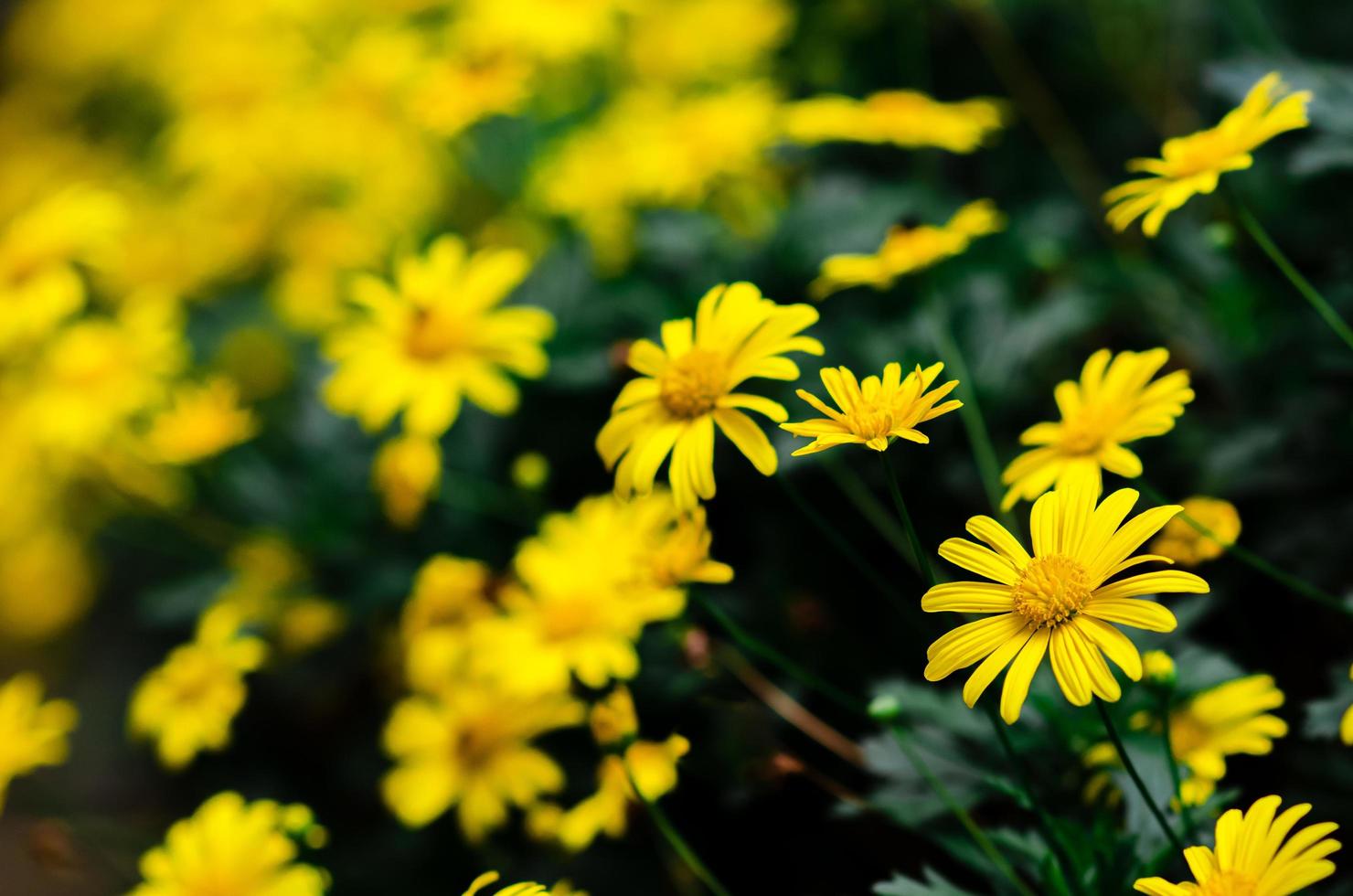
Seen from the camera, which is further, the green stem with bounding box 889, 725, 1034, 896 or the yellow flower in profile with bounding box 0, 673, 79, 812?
the yellow flower in profile with bounding box 0, 673, 79, 812

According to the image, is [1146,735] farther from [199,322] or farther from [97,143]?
[97,143]

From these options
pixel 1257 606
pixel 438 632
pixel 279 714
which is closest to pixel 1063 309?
pixel 1257 606

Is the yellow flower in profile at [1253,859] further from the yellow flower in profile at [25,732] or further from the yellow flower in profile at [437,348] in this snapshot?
the yellow flower in profile at [25,732]

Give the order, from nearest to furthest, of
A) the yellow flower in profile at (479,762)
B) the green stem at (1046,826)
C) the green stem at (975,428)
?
the green stem at (1046,826) → the green stem at (975,428) → the yellow flower in profile at (479,762)

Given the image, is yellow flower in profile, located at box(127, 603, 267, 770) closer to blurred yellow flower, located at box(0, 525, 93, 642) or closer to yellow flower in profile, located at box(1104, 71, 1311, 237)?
yellow flower in profile, located at box(1104, 71, 1311, 237)

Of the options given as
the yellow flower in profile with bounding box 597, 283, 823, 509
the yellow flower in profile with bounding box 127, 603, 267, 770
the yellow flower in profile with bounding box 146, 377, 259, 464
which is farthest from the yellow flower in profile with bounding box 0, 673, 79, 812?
the yellow flower in profile with bounding box 597, 283, 823, 509

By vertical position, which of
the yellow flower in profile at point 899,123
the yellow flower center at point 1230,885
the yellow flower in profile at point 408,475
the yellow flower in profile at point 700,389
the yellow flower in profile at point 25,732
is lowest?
the yellow flower center at point 1230,885

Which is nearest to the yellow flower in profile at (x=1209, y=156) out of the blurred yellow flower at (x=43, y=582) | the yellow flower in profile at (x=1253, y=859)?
the yellow flower in profile at (x=1253, y=859)
